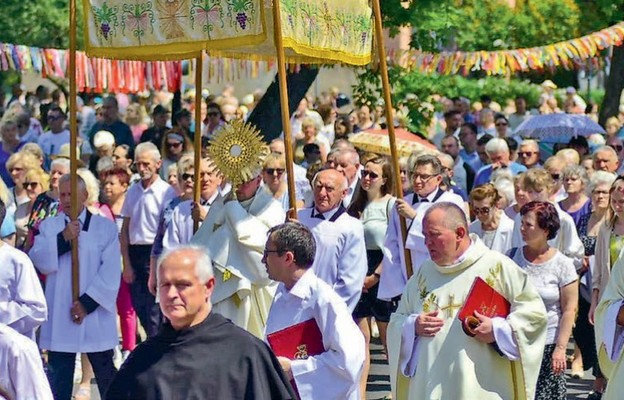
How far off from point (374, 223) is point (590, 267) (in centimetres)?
164

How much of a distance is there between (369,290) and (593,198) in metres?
1.85

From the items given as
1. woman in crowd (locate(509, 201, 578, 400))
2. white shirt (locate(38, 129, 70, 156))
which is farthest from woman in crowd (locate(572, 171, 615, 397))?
white shirt (locate(38, 129, 70, 156))

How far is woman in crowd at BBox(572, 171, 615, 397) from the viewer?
38.0 ft

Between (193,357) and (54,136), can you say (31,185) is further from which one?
(193,357)

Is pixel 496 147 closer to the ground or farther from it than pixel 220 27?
closer to the ground

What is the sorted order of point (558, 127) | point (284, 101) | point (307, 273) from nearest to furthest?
point (307, 273) < point (284, 101) < point (558, 127)

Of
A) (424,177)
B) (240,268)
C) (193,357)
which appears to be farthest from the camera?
(424,177)

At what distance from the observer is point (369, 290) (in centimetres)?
1158

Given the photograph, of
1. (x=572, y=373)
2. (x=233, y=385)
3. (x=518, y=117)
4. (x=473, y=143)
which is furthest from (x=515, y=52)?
(x=233, y=385)

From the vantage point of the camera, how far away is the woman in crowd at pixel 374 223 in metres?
11.5

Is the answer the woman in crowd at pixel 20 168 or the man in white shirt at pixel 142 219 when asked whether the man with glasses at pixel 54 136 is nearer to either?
the woman in crowd at pixel 20 168

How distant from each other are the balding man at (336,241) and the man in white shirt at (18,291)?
→ 2.26 m

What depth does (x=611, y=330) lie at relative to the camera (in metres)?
7.81

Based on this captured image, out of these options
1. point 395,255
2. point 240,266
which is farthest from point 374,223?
point 240,266
